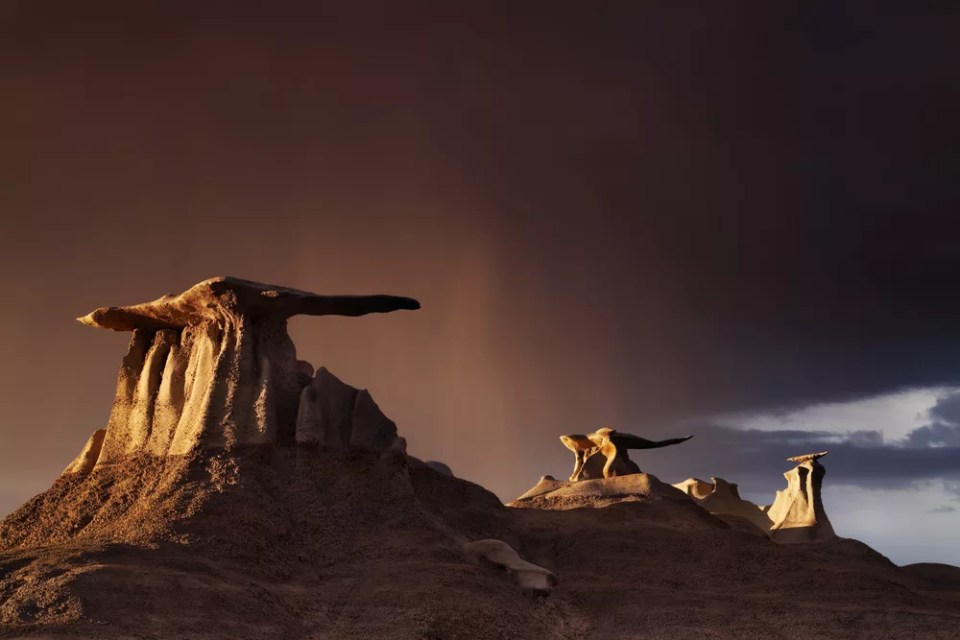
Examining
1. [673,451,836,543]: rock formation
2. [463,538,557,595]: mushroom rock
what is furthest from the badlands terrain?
[673,451,836,543]: rock formation

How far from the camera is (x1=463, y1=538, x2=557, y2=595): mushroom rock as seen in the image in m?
33.8

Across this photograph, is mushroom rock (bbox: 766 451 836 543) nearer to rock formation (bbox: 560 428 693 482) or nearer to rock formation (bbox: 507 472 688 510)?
rock formation (bbox: 560 428 693 482)

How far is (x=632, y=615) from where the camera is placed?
33.6m

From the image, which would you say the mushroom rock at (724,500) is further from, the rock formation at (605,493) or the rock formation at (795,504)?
the rock formation at (605,493)

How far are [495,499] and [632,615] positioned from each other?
34.0 ft

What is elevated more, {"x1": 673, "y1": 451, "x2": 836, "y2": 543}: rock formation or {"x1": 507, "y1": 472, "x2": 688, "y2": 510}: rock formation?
{"x1": 673, "y1": 451, "x2": 836, "y2": 543}: rock formation

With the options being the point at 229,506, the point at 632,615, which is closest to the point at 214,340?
the point at 229,506

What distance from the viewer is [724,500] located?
252ft

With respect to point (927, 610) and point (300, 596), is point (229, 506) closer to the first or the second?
point (300, 596)

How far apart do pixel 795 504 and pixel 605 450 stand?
19818mm

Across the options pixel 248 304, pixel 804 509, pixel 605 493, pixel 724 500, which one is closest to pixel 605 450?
pixel 605 493

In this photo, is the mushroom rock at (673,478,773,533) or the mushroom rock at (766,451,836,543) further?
the mushroom rock at (673,478,773,533)

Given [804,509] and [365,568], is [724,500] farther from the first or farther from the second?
[365,568]

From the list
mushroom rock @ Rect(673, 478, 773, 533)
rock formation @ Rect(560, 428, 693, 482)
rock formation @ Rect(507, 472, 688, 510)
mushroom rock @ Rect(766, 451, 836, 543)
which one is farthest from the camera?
mushroom rock @ Rect(673, 478, 773, 533)
